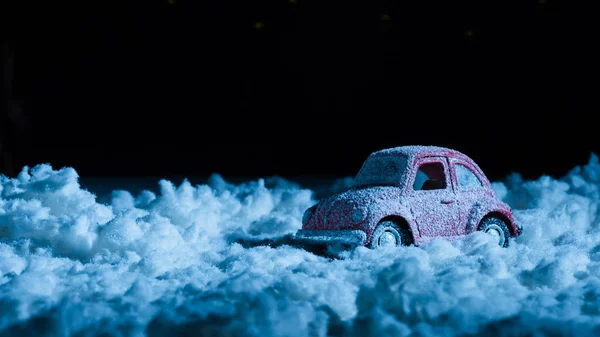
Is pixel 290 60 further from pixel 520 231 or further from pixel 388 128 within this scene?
pixel 520 231

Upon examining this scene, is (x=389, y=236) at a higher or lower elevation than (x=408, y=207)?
lower

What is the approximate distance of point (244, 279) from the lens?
565 centimetres

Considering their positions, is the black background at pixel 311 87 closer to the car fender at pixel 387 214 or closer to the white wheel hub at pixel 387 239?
the car fender at pixel 387 214

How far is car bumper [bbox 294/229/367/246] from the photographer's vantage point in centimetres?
739

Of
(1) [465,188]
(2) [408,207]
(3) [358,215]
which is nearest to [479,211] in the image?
(1) [465,188]

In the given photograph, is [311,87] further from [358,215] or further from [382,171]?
[358,215]

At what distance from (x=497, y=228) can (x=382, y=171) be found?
150cm

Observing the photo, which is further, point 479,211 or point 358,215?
point 479,211

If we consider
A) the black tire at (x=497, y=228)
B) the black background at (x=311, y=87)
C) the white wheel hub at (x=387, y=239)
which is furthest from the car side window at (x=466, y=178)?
Answer: the black background at (x=311, y=87)

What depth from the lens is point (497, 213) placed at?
827 cm

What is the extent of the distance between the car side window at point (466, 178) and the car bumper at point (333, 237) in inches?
62.4

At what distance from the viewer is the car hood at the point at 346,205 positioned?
25.0ft

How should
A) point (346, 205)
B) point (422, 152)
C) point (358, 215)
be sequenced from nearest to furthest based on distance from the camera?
point (358, 215) → point (346, 205) → point (422, 152)

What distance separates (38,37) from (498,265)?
1183 cm
